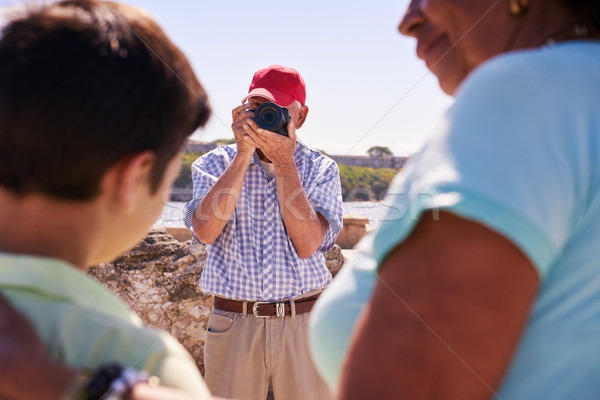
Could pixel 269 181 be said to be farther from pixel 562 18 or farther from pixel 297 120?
pixel 562 18

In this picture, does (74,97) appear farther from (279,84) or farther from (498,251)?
(279,84)

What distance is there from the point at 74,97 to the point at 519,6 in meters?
0.68

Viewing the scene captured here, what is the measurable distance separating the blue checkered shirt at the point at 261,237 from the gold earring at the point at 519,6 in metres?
1.83

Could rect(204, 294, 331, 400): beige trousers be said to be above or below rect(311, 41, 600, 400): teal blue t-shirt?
below

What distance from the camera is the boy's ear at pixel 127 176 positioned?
32.6 inches

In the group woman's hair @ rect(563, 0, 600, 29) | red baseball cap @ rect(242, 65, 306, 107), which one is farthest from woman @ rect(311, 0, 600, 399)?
red baseball cap @ rect(242, 65, 306, 107)

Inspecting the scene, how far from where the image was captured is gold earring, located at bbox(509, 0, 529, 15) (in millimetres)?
783

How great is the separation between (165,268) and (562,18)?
9.31ft

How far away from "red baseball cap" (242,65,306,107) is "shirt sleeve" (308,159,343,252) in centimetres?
42

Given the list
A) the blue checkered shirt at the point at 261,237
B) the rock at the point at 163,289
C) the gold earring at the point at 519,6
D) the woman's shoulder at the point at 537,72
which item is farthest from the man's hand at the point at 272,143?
the woman's shoulder at the point at 537,72

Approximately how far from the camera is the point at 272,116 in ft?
8.36

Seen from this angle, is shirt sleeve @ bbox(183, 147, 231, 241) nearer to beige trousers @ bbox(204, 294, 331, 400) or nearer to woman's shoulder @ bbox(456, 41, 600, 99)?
beige trousers @ bbox(204, 294, 331, 400)

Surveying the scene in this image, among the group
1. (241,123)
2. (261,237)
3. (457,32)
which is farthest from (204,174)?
(457,32)

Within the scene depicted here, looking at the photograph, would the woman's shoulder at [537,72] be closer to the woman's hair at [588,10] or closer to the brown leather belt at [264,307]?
the woman's hair at [588,10]
